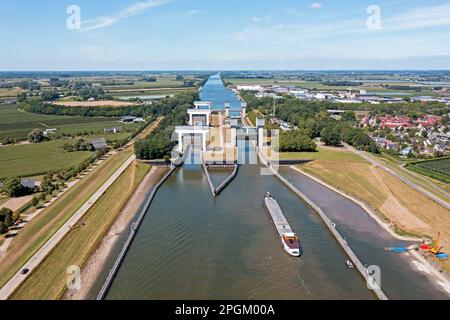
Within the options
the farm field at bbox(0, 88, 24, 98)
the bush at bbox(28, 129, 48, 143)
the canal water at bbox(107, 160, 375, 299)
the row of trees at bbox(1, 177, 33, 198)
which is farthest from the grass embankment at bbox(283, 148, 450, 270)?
the farm field at bbox(0, 88, 24, 98)

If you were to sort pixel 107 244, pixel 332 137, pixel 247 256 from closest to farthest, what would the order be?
pixel 247 256 < pixel 107 244 < pixel 332 137

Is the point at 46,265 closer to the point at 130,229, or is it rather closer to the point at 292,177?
the point at 130,229

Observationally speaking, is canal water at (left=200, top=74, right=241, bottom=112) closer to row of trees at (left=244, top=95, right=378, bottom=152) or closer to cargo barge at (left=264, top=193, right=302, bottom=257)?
row of trees at (left=244, top=95, right=378, bottom=152)

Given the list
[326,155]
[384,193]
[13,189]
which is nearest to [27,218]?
[13,189]

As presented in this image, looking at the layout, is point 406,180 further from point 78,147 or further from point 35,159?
point 35,159

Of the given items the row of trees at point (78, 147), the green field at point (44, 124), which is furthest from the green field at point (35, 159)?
the green field at point (44, 124)

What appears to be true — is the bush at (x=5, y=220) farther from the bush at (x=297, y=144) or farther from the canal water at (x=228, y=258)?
the bush at (x=297, y=144)
